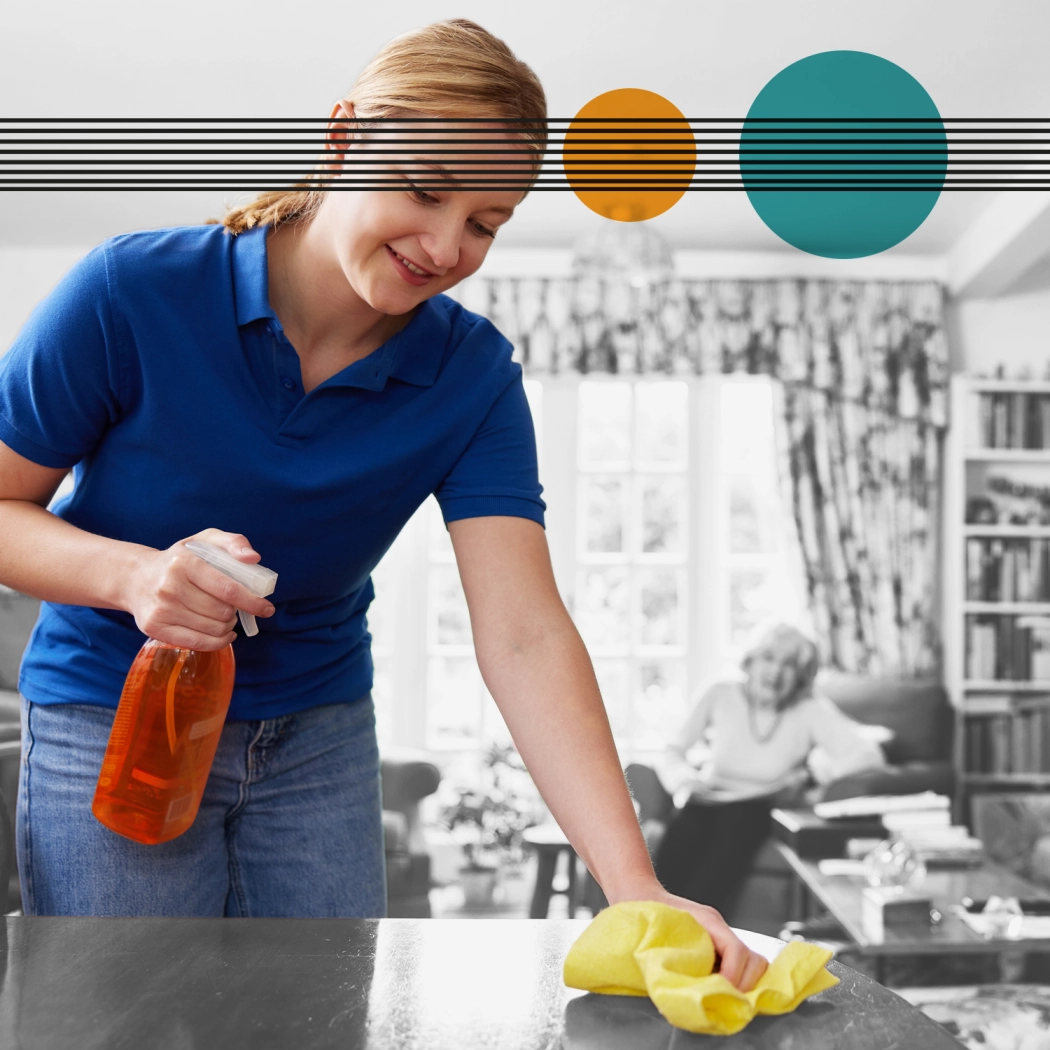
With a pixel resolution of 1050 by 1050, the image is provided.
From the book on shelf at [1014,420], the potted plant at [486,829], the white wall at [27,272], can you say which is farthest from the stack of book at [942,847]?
the white wall at [27,272]

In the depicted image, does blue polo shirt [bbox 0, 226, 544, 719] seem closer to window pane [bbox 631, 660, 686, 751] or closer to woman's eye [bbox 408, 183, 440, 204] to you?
woman's eye [bbox 408, 183, 440, 204]

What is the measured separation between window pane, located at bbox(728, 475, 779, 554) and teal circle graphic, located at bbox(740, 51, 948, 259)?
4554 millimetres

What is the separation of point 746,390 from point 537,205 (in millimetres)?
1372

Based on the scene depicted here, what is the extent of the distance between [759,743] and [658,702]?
3.68 feet

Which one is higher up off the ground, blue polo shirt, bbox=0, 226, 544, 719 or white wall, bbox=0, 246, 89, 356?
white wall, bbox=0, 246, 89, 356

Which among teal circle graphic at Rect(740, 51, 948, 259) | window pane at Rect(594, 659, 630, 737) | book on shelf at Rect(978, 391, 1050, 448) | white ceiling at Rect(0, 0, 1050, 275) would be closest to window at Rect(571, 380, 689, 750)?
window pane at Rect(594, 659, 630, 737)

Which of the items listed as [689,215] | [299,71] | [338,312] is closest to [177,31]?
[299,71]

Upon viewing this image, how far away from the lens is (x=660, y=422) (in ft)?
16.9

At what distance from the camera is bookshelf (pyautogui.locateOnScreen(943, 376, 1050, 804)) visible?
4.69 m

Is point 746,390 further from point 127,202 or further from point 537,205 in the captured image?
point 127,202

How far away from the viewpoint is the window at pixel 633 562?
16.5 ft

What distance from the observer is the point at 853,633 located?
193 inches

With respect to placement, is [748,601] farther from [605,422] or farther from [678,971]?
[678,971]

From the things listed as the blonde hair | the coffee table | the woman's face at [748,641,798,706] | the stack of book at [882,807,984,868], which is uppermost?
the blonde hair
